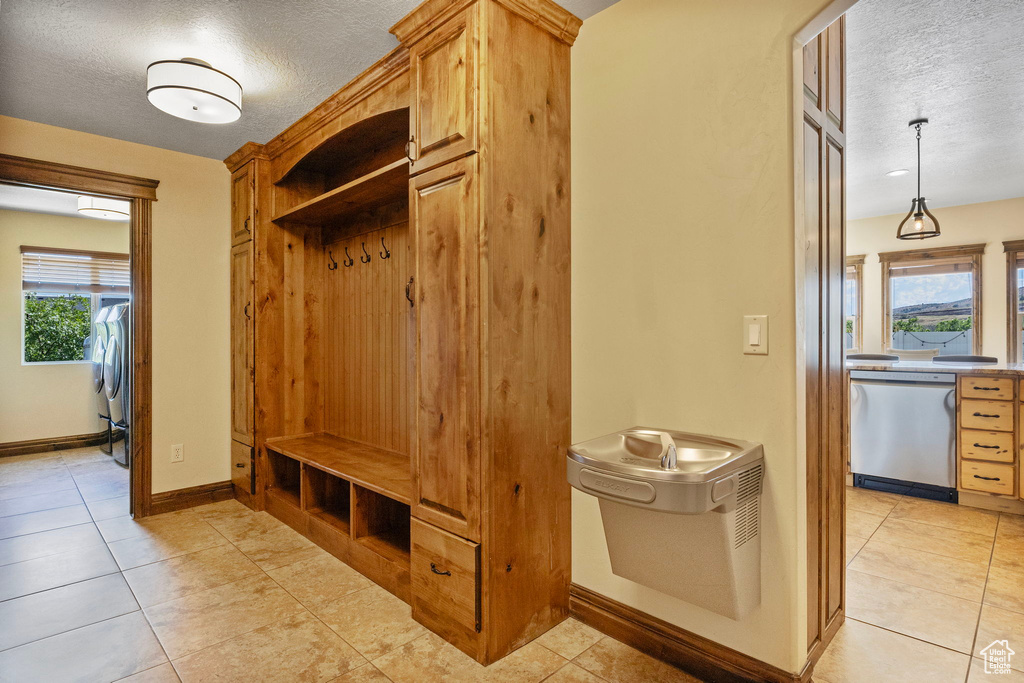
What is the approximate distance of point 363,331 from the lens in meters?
3.31

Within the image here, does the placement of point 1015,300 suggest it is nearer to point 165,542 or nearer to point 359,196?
point 359,196

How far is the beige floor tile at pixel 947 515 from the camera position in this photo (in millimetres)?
3207

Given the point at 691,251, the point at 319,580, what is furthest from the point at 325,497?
the point at 691,251

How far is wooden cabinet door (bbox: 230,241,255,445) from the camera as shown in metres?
3.48

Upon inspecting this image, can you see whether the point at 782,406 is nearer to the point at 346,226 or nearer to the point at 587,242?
the point at 587,242

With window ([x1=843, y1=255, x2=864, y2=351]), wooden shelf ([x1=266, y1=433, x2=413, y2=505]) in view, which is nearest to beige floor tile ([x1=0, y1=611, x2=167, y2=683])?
wooden shelf ([x1=266, y1=433, x2=413, y2=505])

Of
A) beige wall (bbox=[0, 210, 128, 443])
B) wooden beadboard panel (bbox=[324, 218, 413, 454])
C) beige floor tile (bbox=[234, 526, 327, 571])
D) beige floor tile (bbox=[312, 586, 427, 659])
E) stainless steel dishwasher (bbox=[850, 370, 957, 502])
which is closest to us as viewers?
beige floor tile (bbox=[312, 586, 427, 659])

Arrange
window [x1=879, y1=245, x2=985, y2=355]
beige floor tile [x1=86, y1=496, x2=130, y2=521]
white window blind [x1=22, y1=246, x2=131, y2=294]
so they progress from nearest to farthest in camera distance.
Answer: beige floor tile [x1=86, y1=496, x2=130, y2=521]
white window blind [x1=22, y1=246, x2=131, y2=294]
window [x1=879, y1=245, x2=985, y2=355]

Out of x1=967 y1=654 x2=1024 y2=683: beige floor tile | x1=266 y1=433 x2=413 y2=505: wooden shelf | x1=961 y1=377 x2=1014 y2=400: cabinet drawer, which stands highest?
x1=961 y1=377 x2=1014 y2=400: cabinet drawer

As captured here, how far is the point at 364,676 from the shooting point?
1817mm

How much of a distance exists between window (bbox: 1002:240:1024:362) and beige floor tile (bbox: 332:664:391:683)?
6.36 metres

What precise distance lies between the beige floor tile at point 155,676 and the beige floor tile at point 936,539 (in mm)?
3422

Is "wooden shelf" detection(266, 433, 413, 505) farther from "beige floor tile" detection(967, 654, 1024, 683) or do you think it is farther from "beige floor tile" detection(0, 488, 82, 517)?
"beige floor tile" detection(967, 654, 1024, 683)

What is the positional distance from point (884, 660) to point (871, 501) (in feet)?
7.23
